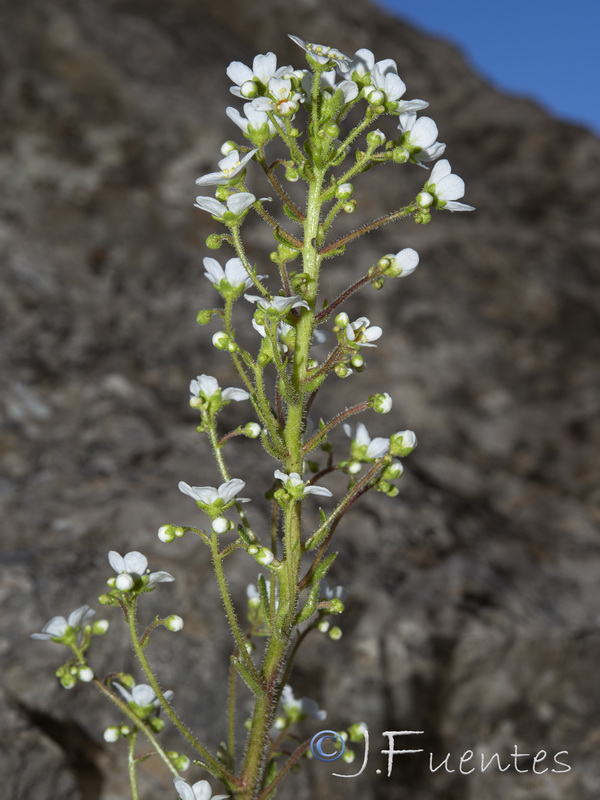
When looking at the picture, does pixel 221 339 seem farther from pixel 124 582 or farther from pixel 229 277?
pixel 124 582

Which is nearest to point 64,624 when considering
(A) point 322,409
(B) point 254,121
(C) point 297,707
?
(C) point 297,707

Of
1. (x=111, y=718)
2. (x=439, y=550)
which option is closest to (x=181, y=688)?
(x=111, y=718)

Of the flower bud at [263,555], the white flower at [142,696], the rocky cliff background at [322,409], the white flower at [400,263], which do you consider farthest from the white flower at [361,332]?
the rocky cliff background at [322,409]

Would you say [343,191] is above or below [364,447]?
above

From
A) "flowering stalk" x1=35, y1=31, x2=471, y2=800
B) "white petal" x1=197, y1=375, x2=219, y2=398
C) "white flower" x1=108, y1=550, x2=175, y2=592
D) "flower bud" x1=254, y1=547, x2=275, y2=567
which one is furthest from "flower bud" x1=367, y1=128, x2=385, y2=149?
"white flower" x1=108, y1=550, x2=175, y2=592

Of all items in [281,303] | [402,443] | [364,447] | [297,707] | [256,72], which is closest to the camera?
[281,303]

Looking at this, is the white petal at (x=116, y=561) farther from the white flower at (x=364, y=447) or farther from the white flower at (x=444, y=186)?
the white flower at (x=444, y=186)

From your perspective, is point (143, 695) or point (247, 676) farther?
point (143, 695)

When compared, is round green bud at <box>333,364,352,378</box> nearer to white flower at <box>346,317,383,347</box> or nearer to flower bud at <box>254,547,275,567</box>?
white flower at <box>346,317,383,347</box>
